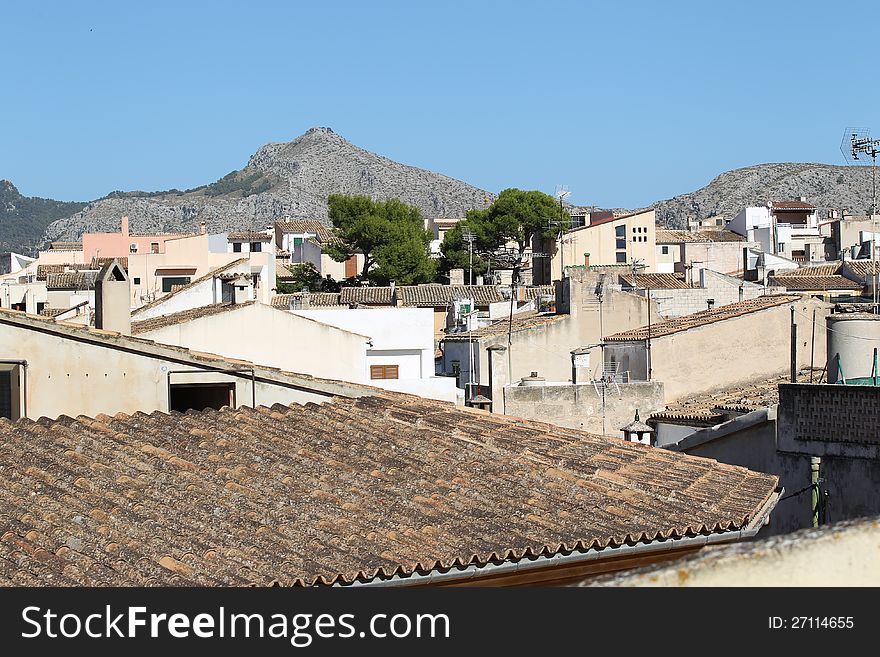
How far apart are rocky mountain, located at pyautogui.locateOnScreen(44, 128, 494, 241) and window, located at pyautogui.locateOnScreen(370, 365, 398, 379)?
138 metres

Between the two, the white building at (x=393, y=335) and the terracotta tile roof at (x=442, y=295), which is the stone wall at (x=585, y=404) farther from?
the terracotta tile roof at (x=442, y=295)

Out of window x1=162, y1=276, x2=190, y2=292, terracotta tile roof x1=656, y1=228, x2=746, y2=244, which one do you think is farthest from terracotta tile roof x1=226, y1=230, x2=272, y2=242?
window x1=162, y1=276, x2=190, y2=292

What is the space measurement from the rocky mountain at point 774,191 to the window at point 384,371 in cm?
11281

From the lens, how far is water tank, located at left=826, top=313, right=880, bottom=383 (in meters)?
18.0

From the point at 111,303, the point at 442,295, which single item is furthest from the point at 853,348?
the point at 442,295

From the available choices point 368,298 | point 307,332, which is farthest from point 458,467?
point 368,298

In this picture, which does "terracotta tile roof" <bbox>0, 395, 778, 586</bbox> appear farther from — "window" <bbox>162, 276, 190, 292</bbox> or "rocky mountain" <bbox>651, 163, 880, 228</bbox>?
"rocky mountain" <bbox>651, 163, 880, 228</bbox>

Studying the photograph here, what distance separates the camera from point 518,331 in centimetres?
2881

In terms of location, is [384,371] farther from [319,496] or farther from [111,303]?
[319,496]

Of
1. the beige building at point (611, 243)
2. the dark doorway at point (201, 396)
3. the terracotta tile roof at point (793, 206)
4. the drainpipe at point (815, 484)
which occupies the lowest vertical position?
the drainpipe at point (815, 484)

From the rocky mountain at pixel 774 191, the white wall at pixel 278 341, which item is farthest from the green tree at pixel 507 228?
the rocky mountain at pixel 774 191

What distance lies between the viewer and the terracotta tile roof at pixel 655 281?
43031 mm

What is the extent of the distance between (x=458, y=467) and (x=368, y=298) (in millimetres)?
42857
